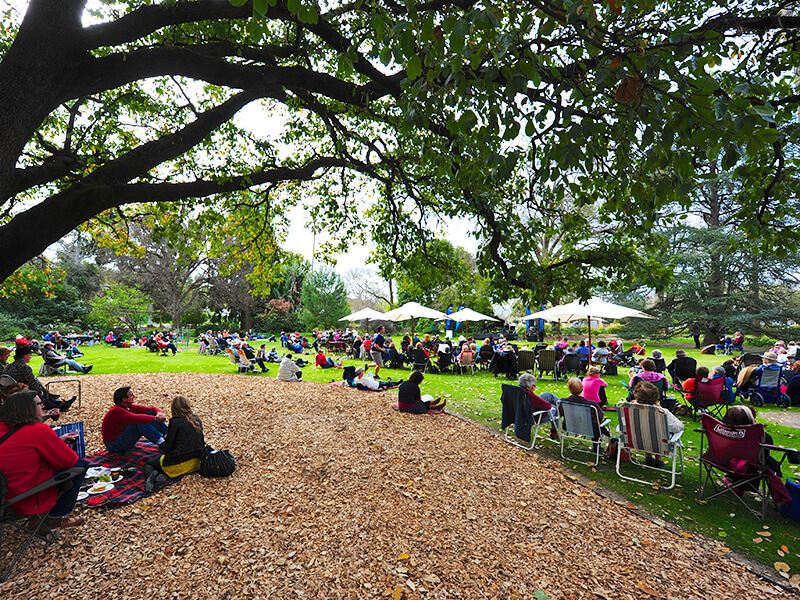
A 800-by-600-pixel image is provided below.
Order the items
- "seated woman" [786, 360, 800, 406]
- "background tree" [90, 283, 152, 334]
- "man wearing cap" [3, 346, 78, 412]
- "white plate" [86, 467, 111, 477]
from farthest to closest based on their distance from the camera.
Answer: "background tree" [90, 283, 152, 334]
"seated woman" [786, 360, 800, 406]
"man wearing cap" [3, 346, 78, 412]
"white plate" [86, 467, 111, 477]

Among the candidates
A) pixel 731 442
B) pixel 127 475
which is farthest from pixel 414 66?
pixel 127 475

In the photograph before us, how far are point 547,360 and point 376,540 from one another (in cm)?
1026

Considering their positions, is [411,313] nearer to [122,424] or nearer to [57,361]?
[57,361]

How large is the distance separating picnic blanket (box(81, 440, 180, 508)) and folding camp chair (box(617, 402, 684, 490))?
19.9 ft

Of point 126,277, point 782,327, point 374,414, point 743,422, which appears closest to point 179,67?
point 374,414

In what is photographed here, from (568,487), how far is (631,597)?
1.96 metres

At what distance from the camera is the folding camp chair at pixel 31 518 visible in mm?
3156

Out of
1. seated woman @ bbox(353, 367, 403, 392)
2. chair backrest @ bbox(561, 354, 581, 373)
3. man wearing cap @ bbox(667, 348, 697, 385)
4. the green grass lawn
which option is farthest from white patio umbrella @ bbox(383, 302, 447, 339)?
man wearing cap @ bbox(667, 348, 697, 385)

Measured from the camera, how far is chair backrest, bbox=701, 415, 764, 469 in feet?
14.0

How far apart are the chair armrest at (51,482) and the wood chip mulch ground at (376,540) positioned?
1.87 ft

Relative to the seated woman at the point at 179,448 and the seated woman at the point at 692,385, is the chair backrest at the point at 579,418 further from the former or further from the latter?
the seated woman at the point at 179,448

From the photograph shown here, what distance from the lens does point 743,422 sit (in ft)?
14.7

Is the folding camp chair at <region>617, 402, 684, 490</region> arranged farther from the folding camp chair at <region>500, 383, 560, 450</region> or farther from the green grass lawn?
the folding camp chair at <region>500, 383, 560, 450</region>

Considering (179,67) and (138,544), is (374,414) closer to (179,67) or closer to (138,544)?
(138,544)
